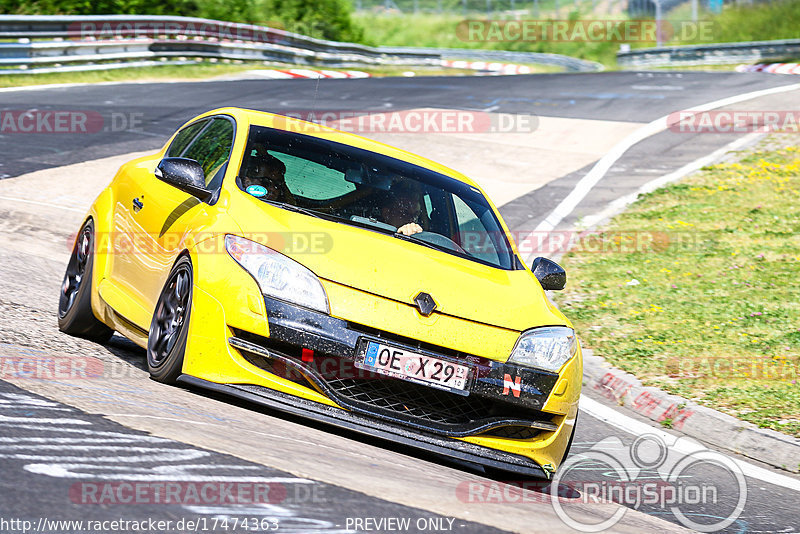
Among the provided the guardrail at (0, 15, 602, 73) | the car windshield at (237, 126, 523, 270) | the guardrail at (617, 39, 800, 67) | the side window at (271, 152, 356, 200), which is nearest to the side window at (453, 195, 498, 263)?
the car windshield at (237, 126, 523, 270)

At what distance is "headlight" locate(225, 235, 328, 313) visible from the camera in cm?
506

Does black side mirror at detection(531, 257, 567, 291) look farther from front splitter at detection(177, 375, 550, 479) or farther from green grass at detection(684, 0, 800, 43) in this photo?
green grass at detection(684, 0, 800, 43)

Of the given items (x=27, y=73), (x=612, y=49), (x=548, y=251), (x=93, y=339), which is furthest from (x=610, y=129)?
(x=612, y=49)

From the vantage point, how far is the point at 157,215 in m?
6.20

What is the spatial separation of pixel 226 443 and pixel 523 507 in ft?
4.24

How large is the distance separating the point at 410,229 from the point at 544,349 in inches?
51.0

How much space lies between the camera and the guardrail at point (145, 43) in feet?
76.4

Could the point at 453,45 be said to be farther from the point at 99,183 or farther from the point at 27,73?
the point at 99,183

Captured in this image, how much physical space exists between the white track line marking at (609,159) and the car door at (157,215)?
21.5 ft

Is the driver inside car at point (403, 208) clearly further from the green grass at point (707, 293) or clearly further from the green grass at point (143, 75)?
the green grass at point (143, 75)

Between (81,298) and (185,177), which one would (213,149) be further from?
(81,298)

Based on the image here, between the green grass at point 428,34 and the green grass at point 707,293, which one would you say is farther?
the green grass at point 428,34
